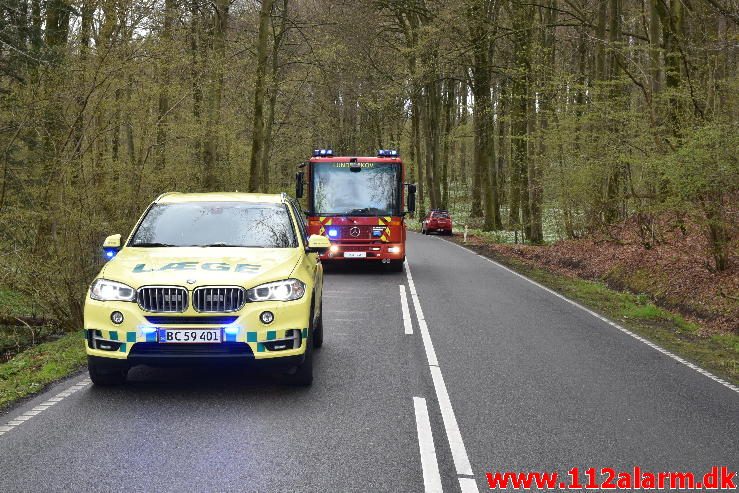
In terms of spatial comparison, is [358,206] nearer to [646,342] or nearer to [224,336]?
[646,342]

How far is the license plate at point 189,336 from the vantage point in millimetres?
6324

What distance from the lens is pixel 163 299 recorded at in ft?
21.1

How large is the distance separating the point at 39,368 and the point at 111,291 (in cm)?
245

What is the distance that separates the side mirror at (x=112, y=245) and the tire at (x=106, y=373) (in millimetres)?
1292

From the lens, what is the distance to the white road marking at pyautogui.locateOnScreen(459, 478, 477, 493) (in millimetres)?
4501

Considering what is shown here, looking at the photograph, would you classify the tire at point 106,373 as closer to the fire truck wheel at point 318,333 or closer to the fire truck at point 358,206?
the fire truck wheel at point 318,333

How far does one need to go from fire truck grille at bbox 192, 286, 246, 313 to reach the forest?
5.81 meters

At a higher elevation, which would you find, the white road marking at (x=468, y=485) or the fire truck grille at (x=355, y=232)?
the fire truck grille at (x=355, y=232)

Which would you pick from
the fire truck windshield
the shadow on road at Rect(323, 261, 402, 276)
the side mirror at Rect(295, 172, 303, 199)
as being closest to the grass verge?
the side mirror at Rect(295, 172, 303, 199)

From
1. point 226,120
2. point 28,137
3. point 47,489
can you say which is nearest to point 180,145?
point 226,120

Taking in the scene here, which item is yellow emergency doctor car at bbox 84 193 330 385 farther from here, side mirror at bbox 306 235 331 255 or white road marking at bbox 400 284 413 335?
A: white road marking at bbox 400 284 413 335

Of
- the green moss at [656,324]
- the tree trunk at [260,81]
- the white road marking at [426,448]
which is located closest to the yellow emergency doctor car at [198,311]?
the white road marking at [426,448]

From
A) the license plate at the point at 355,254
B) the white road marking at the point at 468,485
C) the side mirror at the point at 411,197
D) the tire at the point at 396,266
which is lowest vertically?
the white road marking at the point at 468,485

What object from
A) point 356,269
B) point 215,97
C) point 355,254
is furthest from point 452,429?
point 215,97
